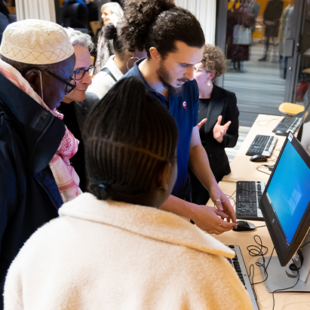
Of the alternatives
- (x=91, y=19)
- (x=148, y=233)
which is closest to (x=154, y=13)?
(x=148, y=233)

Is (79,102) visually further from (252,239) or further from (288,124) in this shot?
(288,124)

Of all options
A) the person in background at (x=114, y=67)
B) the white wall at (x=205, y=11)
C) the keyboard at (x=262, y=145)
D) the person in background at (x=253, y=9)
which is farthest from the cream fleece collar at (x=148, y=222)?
the person in background at (x=253, y=9)

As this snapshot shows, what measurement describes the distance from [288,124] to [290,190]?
2.08m

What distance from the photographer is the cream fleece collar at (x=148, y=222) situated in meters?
0.58

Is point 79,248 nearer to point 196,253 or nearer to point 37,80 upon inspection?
point 196,253

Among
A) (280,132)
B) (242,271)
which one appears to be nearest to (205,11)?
(280,132)

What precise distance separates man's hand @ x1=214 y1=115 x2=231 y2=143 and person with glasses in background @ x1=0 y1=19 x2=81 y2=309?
1.37 metres

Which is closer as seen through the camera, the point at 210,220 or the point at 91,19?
the point at 210,220

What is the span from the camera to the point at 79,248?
0.60m

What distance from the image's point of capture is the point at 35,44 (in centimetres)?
113

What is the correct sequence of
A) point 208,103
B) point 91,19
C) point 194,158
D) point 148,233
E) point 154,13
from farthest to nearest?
point 91,19 → point 208,103 → point 194,158 → point 154,13 → point 148,233

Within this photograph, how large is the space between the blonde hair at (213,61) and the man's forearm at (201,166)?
92 centimetres

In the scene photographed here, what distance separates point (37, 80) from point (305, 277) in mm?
1117

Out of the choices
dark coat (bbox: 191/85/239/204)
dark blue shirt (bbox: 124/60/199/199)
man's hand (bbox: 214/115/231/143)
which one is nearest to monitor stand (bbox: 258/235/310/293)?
dark blue shirt (bbox: 124/60/199/199)
